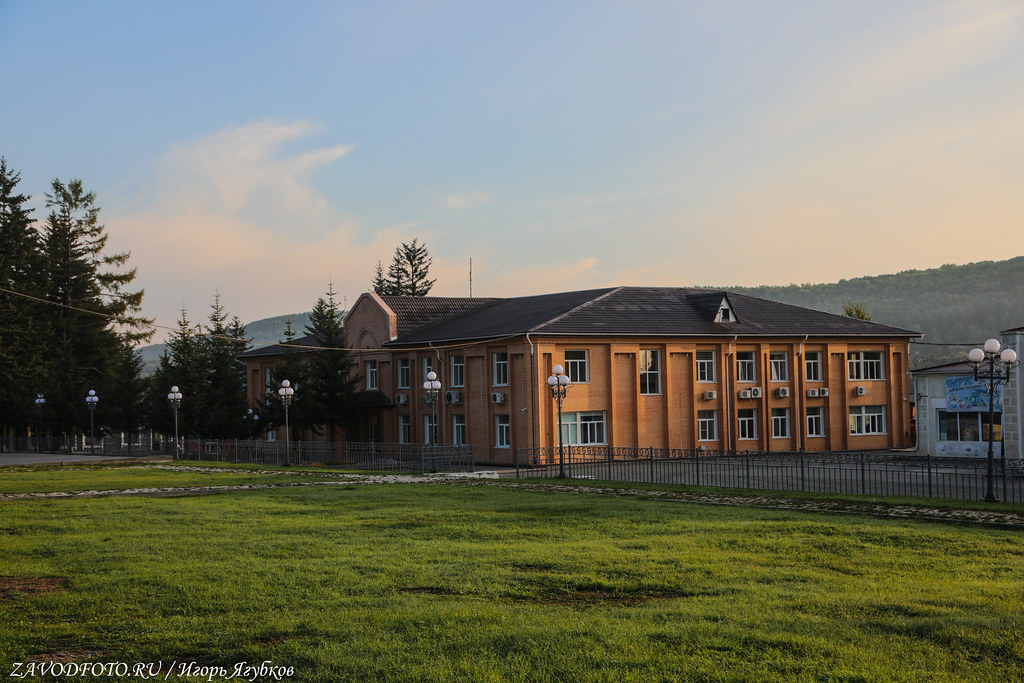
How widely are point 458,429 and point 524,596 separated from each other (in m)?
37.7

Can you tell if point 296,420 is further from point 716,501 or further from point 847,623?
point 847,623

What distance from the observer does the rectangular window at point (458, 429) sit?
155ft

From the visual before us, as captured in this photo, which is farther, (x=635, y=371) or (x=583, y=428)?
(x=635, y=371)

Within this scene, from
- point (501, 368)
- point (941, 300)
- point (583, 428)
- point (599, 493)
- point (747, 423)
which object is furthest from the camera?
point (941, 300)

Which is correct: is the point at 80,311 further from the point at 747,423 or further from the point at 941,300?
the point at 941,300

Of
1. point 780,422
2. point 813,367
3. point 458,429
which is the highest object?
point 813,367

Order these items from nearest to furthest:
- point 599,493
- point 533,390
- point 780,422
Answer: point 599,493, point 533,390, point 780,422

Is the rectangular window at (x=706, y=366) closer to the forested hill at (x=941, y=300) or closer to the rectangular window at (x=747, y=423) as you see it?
the rectangular window at (x=747, y=423)

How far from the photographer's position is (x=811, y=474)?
32.7m

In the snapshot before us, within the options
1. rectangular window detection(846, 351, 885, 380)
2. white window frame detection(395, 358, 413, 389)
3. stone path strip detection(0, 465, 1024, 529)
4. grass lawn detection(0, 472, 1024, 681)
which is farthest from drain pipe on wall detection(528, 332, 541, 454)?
grass lawn detection(0, 472, 1024, 681)

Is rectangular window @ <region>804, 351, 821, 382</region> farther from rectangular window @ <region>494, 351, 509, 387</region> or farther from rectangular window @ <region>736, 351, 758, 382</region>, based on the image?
rectangular window @ <region>494, 351, 509, 387</region>

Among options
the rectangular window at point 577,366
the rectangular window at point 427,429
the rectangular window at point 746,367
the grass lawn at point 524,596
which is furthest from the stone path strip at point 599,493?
the rectangular window at point 746,367

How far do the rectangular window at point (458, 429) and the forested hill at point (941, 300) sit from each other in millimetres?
58561

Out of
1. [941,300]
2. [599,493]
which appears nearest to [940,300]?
[941,300]
